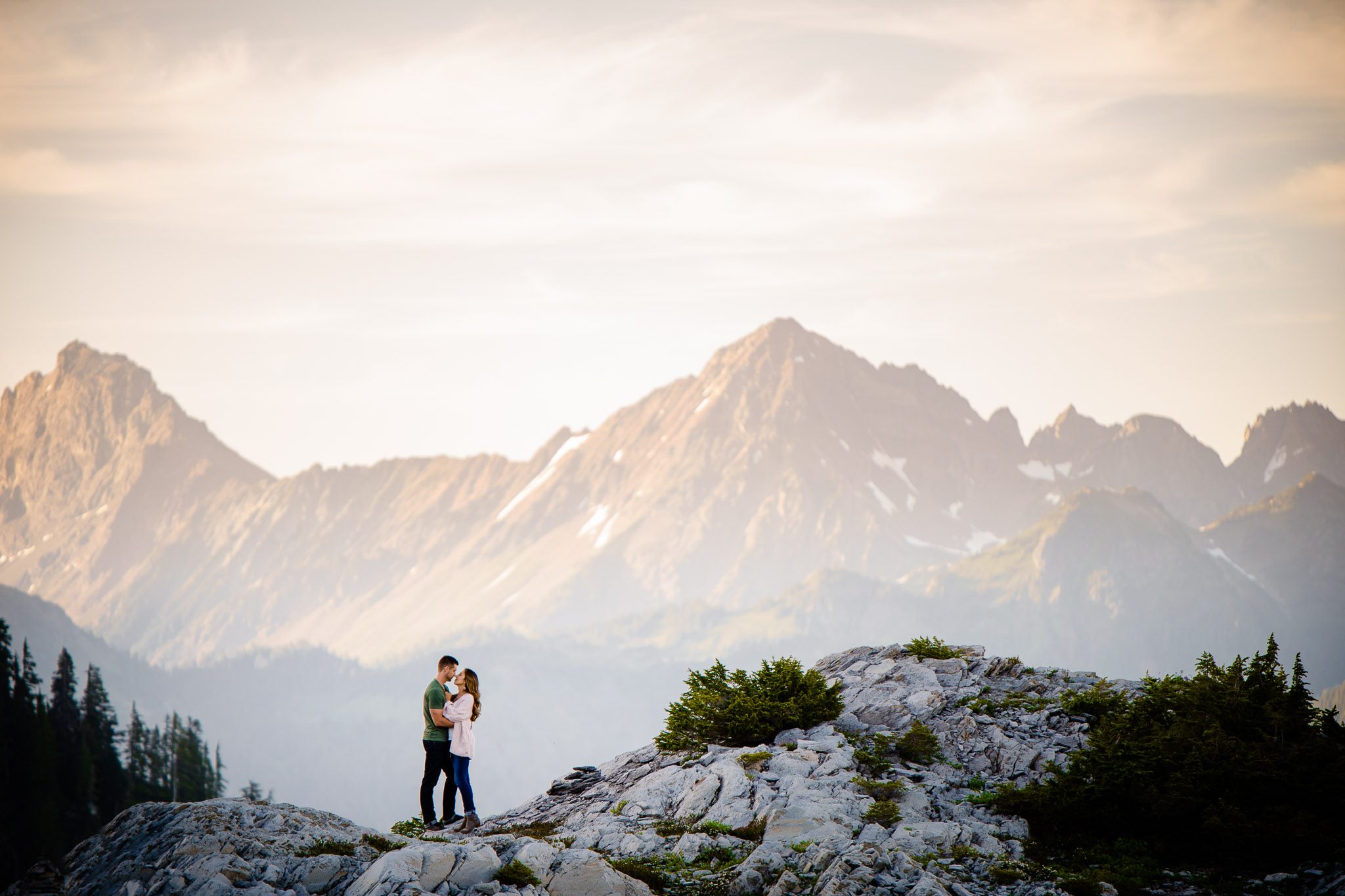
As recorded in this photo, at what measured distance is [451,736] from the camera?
26.5 m

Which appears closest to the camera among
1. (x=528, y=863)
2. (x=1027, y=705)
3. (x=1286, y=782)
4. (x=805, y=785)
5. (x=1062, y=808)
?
(x=528, y=863)

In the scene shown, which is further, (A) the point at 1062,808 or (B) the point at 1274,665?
(B) the point at 1274,665

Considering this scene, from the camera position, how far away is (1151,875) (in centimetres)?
2045

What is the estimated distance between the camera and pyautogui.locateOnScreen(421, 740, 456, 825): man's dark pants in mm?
26219

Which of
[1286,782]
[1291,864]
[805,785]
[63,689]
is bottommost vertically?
[1291,864]

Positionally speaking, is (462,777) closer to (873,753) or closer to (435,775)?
(435,775)

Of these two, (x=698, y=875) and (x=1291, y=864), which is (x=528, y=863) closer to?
(x=698, y=875)

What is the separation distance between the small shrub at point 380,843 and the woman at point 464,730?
3.52 meters

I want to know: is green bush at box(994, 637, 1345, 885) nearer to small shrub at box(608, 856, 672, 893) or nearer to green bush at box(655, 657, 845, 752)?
green bush at box(655, 657, 845, 752)

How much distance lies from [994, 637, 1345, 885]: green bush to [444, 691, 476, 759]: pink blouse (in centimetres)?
1277

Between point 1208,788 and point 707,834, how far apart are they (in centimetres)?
1048

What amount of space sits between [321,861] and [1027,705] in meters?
18.7

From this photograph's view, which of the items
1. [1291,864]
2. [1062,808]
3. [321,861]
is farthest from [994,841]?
[321,861]

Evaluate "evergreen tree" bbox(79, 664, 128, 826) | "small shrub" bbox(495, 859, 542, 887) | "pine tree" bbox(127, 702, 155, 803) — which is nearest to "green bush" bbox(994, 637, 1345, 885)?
"small shrub" bbox(495, 859, 542, 887)
